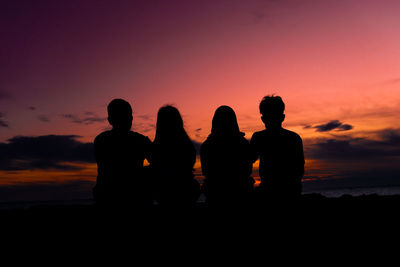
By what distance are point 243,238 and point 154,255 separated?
3.98 ft

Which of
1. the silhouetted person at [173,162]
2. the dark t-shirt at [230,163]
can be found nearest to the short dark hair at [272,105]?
the dark t-shirt at [230,163]

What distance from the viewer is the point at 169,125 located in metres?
4.73

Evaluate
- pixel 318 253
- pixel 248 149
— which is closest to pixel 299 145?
pixel 248 149

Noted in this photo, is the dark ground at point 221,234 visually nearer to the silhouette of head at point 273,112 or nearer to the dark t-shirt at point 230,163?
the dark t-shirt at point 230,163

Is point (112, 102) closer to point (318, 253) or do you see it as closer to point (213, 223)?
point (213, 223)

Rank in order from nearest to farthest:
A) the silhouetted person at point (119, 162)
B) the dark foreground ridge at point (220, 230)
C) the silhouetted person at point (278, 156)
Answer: the dark foreground ridge at point (220, 230) → the silhouetted person at point (119, 162) → the silhouetted person at point (278, 156)

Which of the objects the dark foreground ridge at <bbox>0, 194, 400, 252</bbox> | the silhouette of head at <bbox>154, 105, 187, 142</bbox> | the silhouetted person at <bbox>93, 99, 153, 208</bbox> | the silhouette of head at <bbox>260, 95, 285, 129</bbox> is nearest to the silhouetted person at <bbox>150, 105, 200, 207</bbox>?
the silhouette of head at <bbox>154, 105, 187, 142</bbox>

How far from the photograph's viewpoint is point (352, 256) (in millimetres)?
3555

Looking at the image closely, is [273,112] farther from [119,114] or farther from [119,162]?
[119,162]

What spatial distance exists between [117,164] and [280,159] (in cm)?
233

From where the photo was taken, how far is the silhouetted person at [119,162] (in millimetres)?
4359

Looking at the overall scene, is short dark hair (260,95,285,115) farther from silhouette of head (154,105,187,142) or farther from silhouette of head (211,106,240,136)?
A: silhouette of head (154,105,187,142)

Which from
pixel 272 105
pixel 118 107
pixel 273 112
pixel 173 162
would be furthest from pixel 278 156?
pixel 118 107

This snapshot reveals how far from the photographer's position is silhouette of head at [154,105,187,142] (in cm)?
472
